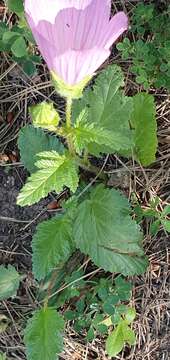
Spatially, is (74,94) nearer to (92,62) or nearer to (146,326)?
(92,62)

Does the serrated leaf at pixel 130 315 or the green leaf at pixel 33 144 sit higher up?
the green leaf at pixel 33 144

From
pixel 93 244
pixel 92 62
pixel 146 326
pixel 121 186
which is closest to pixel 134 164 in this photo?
pixel 121 186

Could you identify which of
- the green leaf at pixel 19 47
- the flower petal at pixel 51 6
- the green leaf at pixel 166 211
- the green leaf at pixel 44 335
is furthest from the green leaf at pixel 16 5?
the green leaf at pixel 44 335

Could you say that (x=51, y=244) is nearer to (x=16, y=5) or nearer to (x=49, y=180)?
(x=49, y=180)

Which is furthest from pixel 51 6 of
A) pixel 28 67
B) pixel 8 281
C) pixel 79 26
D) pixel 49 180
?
pixel 8 281

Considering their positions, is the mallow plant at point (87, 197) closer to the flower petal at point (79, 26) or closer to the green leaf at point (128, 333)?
the green leaf at point (128, 333)
